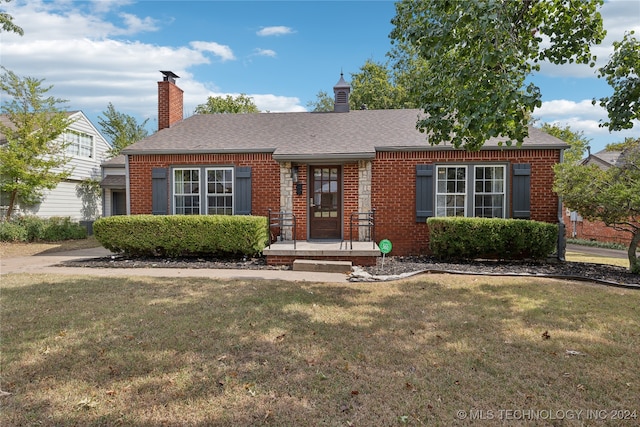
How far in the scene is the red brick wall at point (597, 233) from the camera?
54.1 feet

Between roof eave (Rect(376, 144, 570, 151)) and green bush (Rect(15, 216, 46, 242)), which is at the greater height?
roof eave (Rect(376, 144, 570, 151))

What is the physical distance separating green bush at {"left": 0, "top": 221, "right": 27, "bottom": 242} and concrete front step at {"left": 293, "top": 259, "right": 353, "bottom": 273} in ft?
39.3

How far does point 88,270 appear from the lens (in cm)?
834

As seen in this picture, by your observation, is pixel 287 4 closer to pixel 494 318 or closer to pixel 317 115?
pixel 317 115

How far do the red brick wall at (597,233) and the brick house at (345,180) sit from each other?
815 cm

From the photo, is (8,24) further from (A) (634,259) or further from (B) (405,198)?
(A) (634,259)

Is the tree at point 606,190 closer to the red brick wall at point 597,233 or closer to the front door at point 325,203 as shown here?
the front door at point 325,203

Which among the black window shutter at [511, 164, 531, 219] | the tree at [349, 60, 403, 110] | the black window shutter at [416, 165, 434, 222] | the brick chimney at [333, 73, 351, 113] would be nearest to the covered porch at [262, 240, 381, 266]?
the black window shutter at [416, 165, 434, 222]

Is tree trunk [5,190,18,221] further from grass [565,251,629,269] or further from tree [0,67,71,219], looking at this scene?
grass [565,251,629,269]

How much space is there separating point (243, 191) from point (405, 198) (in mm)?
4542

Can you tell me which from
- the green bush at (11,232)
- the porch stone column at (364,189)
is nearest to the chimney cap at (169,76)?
the porch stone column at (364,189)

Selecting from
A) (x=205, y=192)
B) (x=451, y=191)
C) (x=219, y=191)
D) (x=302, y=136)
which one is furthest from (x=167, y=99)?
(x=451, y=191)

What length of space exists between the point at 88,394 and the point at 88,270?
6.39 meters

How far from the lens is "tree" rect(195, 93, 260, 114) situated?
27.5 meters
